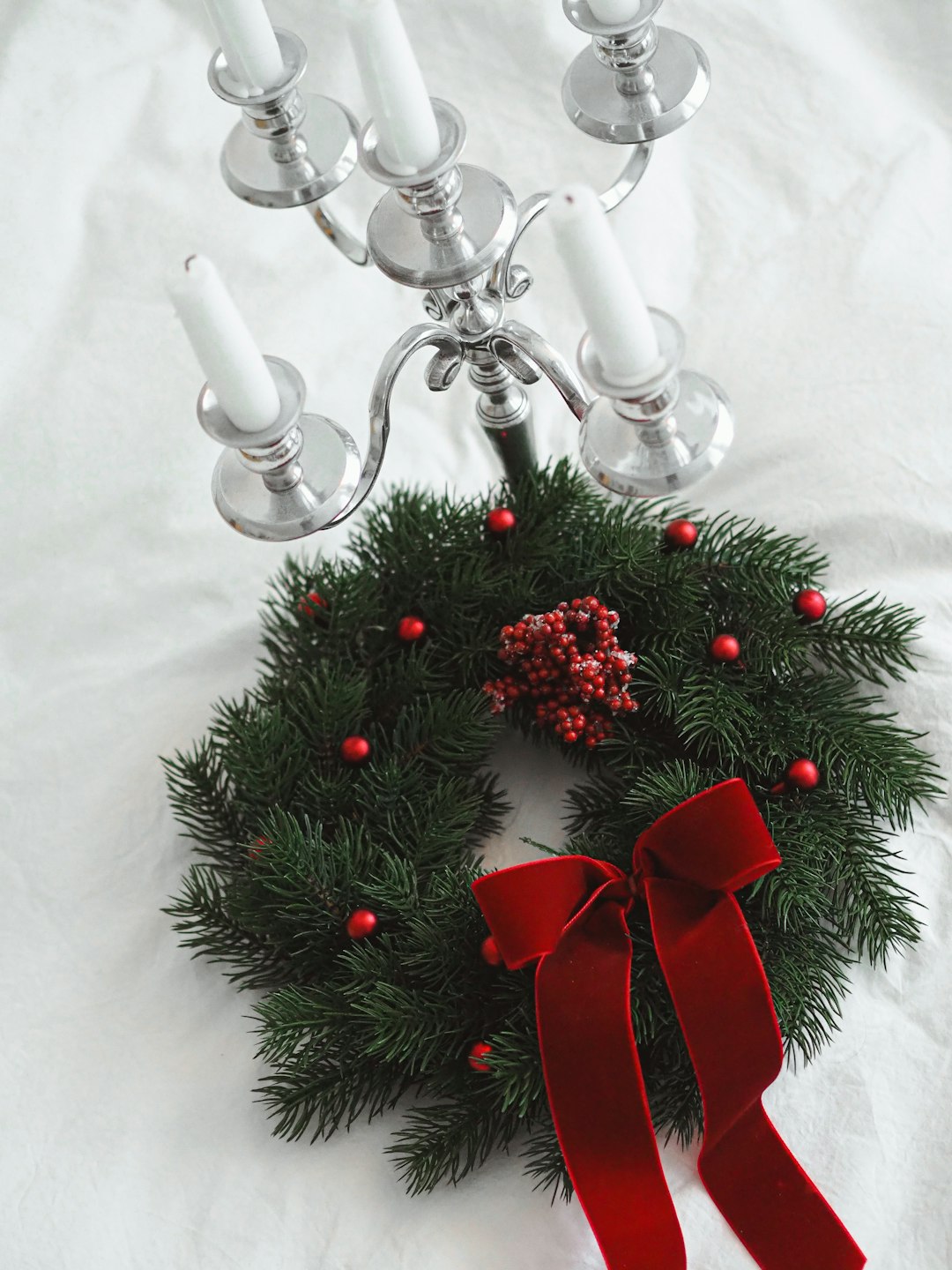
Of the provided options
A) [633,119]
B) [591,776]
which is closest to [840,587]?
[591,776]

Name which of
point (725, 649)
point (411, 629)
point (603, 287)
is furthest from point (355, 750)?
point (603, 287)

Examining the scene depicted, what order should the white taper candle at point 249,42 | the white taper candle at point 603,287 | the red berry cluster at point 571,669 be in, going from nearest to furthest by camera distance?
the white taper candle at point 603,287, the white taper candle at point 249,42, the red berry cluster at point 571,669

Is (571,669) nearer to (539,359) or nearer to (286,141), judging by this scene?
(539,359)

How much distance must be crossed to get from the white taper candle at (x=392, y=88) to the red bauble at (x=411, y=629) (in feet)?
0.86

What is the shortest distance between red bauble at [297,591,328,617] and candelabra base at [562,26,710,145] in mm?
276

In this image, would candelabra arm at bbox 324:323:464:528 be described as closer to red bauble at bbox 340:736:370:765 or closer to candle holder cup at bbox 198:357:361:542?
candle holder cup at bbox 198:357:361:542

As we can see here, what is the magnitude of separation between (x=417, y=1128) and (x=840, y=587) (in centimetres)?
38

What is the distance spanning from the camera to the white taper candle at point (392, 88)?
40 centimetres

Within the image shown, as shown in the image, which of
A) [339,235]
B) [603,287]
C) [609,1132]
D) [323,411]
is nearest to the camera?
[603,287]

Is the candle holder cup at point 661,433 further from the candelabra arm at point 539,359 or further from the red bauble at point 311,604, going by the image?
the red bauble at point 311,604

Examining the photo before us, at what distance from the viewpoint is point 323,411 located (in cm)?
91

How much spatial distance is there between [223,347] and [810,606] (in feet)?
1.10

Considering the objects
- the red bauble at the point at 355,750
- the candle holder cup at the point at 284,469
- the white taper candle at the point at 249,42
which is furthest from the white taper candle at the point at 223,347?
the red bauble at the point at 355,750

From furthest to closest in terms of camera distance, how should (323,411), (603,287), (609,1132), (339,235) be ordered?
(323,411) < (339,235) < (609,1132) < (603,287)
